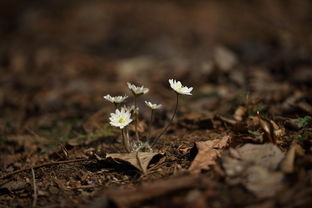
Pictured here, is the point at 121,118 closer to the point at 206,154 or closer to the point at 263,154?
the point at 206,154

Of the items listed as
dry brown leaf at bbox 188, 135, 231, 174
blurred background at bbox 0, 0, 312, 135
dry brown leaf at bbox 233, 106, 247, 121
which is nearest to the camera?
dry brown leaf at bbox 188, 135, 231, 174

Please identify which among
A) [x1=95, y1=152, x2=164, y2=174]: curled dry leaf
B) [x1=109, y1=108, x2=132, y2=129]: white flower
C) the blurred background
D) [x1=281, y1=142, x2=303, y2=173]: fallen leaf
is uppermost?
the blurred background

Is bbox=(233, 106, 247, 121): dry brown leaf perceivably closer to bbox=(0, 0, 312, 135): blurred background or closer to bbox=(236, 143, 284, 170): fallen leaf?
bbox=(0, 0, 312, 135): blurred background

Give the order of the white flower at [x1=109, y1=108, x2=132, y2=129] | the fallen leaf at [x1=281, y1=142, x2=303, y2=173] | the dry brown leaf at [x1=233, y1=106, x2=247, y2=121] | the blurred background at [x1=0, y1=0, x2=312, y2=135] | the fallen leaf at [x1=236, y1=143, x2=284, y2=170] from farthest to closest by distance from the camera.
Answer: the blurred background at [x1=0, y1=0, x2=312, y2=135] → the dry brown leaf at [x1=233, y1=106, x2=247, y2=121] → the white flower at [x1=109, y1=108, x2=132, y2=129] → the fallen leaf at [x1=236, y1=143, x2=284, y2=170] → the fallen leaf at [x1=281, y1=142, x2=303, y2=173]

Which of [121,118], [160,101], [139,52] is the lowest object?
[160,101]

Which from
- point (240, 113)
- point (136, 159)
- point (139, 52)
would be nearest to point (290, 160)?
point (136, 159)

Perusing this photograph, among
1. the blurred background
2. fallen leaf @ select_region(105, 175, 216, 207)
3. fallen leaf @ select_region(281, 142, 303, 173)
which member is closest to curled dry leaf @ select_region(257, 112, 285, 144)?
fallen leaf @ select_region(281, 142, 303, 173)

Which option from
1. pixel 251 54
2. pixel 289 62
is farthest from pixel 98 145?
pixel 251 54
